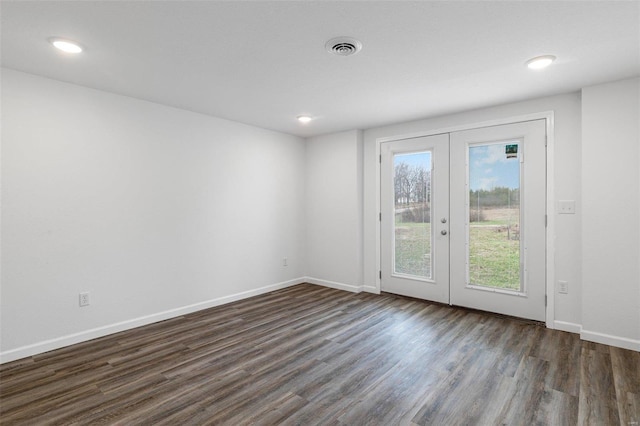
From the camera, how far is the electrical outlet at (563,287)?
11.2 feet

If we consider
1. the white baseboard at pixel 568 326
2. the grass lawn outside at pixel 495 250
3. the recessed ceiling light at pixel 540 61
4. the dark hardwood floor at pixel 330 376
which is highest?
the recessed ceiling light at pixel 540 61

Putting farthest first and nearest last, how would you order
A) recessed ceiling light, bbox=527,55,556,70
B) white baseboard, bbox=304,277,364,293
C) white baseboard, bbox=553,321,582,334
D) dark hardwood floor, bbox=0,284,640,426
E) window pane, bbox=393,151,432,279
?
1. white baseboard, bbox=304,277,364,293
2. window pane, bbox=393,151,432,279
3. white baseboard, bbox=553,321,582,334
4. recessed ceiling light, bbox=527,55,556,70
5. dark hardwood floor, bbox=0,284,640,426

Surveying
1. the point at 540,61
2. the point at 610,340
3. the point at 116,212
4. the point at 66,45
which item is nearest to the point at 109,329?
the point at 116,212

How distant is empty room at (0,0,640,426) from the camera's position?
2.12m

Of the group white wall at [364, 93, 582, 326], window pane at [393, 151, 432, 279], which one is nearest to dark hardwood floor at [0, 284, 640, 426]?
white wall at [364, 93, 582, 326]

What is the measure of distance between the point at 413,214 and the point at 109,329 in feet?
12.7

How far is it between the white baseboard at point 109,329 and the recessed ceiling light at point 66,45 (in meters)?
2.51

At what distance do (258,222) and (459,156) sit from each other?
9.55 feet

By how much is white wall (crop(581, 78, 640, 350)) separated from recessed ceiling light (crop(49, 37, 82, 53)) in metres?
4.43

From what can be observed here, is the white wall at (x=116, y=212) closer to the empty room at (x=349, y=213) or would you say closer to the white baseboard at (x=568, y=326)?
the empty room at (x=349, y=213)

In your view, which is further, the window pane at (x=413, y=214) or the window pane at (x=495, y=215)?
the window pane at (x=413, y=214)

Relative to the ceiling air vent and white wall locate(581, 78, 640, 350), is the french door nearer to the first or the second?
white wall locate(581, 78, 640, 350)

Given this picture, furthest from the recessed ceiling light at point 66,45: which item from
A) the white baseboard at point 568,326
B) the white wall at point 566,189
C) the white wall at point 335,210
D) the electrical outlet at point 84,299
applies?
the white baseboard at point 568,326

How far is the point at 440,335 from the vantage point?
3.30 m
